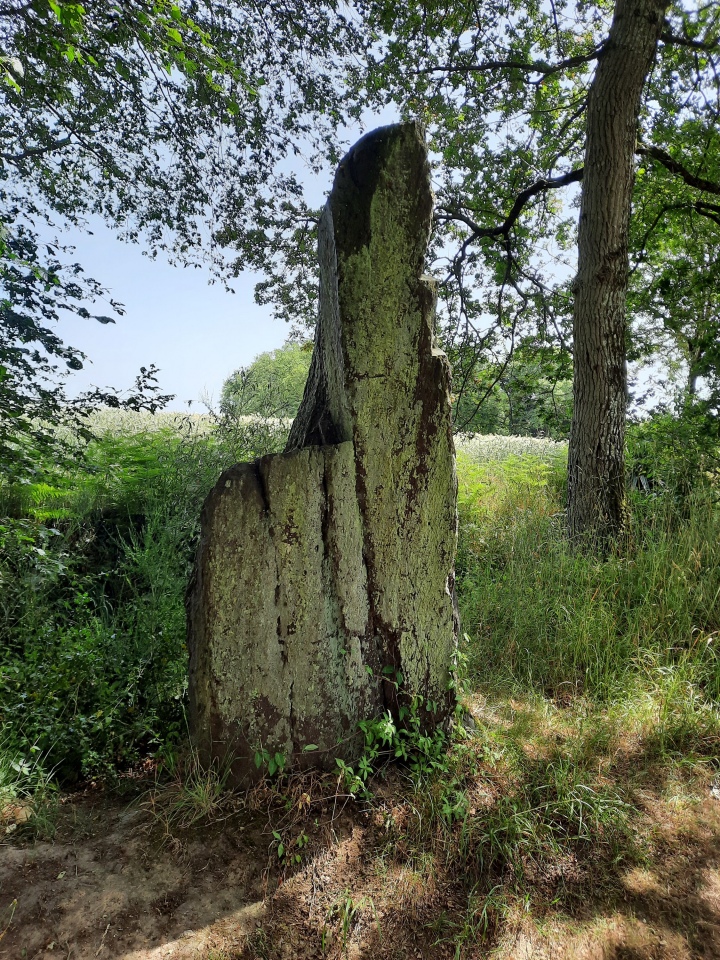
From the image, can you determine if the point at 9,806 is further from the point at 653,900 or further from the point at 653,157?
the point at 653,157

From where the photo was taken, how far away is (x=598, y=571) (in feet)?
15.2

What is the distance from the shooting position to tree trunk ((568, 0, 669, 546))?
5.53 meters

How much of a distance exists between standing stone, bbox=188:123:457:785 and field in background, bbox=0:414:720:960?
0.95 feet

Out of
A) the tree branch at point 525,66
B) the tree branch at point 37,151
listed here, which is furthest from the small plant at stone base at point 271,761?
the tree branch at point 525,66

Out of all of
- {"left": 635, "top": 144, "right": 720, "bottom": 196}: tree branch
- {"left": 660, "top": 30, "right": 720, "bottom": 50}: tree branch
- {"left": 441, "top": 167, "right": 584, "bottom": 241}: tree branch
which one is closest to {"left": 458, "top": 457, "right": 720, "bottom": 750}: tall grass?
{"left": 441, "top": 167, "right": 584, "bottom": 241}: tree branch

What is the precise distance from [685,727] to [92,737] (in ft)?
10.8

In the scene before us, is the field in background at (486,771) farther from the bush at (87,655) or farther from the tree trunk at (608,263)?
the tree trunk at (608,263)

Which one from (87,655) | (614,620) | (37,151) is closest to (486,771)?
(614,620)

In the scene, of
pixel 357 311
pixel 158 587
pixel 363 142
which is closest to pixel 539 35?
pixel 363 142

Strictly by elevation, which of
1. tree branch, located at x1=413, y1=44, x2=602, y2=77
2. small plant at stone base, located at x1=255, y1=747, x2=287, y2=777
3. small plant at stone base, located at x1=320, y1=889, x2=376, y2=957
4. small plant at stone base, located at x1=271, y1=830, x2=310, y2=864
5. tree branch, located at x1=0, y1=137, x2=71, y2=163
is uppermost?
tree branch, located at x1=413, y1=44, x2=602, y2=77

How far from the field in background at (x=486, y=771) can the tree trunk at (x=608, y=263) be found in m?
0.89

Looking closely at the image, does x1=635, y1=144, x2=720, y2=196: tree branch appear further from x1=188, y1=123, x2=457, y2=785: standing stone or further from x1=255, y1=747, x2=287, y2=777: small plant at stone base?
x1=255, y1=747, x2=287, y2=777: small plant at stone base

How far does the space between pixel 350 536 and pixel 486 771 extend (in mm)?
1371

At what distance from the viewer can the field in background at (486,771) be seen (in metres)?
2.31
